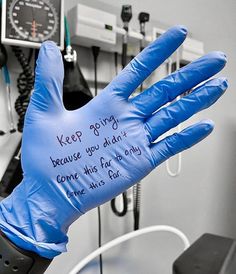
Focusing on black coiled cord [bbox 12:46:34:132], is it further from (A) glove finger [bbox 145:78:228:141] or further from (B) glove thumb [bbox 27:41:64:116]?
(A) glove finger [bbox 145:78:228:141]

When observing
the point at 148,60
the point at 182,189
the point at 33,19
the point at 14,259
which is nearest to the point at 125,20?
the point at 33,19

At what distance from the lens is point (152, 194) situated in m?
1.54

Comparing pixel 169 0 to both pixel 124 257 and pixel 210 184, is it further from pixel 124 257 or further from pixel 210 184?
pixel 124 257

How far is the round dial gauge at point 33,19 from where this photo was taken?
101 centimetres

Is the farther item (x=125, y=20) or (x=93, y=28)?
(x=125, y=20)

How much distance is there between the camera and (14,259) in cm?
68

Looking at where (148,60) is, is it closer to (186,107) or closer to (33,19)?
(186,107)

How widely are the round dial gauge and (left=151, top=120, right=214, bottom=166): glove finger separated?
1.98ft

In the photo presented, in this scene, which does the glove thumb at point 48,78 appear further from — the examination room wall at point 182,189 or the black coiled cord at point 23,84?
the examination room wall at point 182,189

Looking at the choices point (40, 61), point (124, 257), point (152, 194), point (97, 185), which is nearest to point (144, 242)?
point (124, 257)

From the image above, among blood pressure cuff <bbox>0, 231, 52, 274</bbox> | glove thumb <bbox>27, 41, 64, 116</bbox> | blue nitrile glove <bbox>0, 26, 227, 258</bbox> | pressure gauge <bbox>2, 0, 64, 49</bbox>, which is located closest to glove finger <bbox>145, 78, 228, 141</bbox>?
blue nitrile glove <bbox>0, 26, 227, 258</bbox>

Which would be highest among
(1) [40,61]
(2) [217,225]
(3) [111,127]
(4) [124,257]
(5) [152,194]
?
(1) [40,61]

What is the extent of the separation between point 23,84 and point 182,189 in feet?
3.31

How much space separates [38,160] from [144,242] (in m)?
0.99
